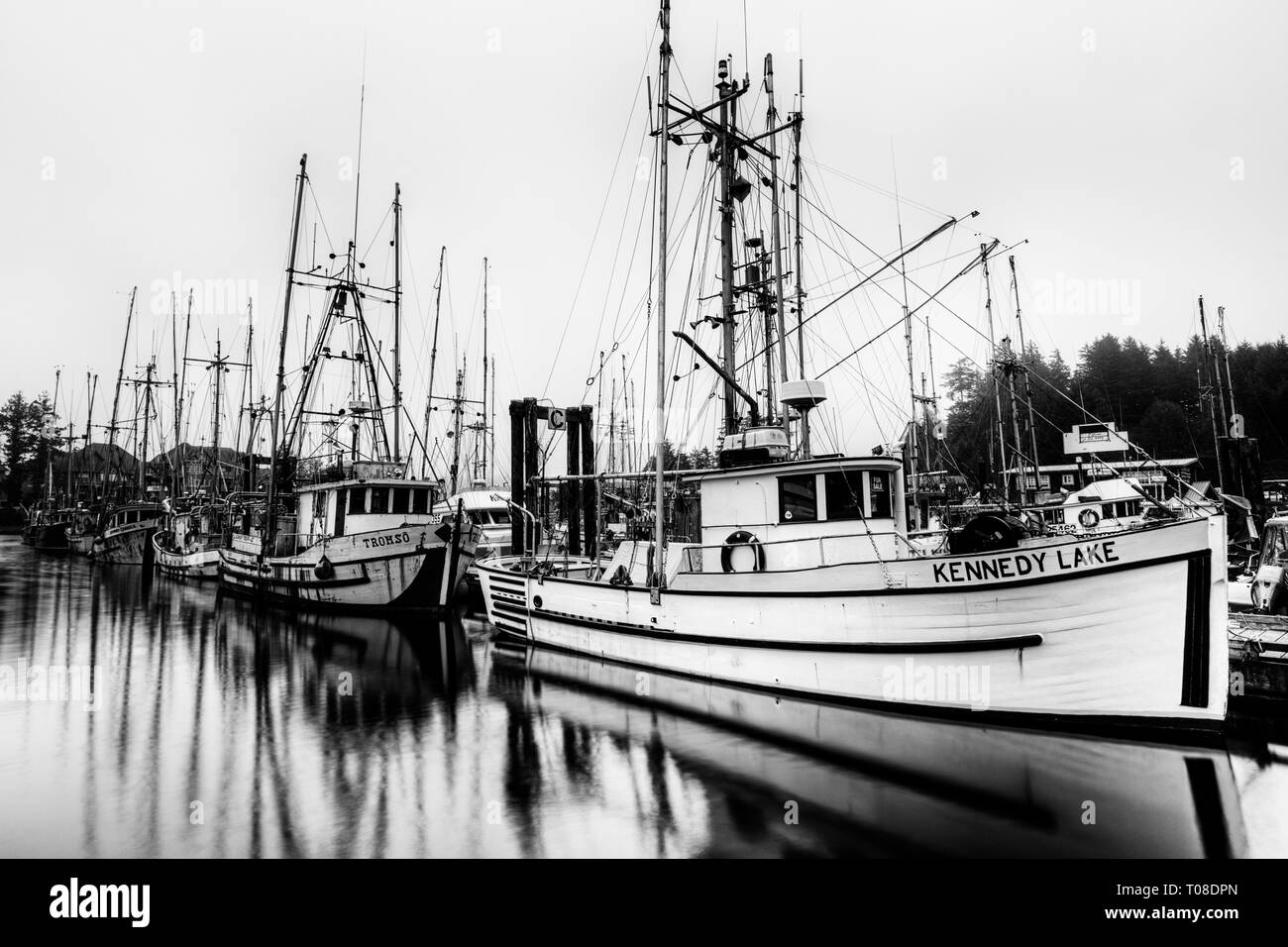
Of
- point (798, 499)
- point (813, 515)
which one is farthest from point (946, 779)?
point (798, 499)

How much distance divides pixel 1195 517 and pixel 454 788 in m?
9.21

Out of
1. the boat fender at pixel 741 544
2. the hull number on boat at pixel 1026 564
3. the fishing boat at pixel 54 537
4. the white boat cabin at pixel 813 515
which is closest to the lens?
the hull number on boat at pixel 1026 564

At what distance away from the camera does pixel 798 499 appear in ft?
34.0

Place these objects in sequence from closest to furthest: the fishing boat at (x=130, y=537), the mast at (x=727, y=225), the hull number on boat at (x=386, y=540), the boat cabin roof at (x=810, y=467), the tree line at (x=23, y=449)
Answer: the boat cabin roof at (x=810, y=467)
the mast at (x=727, y=225)
the hull number on boat at (x=386, y=540)
the fishing boat at (x=130, y=537)
the tree line at (x=23, y=449)

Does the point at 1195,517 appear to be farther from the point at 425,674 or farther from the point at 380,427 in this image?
the point at 380,427

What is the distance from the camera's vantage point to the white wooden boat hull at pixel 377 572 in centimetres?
1800

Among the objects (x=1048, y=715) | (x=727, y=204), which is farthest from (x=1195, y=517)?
(x=727, y=204)

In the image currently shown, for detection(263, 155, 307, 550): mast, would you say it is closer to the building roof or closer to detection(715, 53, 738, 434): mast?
detection(715, 53, 738, 434): mast

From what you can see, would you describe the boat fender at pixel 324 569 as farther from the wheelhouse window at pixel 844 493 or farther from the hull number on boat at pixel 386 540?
the wheelhouse window at pixel 844 493

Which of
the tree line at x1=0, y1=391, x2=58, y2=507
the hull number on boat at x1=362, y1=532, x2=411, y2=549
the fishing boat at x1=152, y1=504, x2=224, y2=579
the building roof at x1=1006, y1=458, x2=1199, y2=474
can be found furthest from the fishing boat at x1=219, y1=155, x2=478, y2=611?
the tree line at x1=0, y1=391, x2=58, y2=507

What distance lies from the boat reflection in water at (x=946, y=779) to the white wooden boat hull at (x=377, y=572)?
951 centimetres

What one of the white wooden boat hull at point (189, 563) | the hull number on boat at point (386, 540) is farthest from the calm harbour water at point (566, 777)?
the white wooden boat hull at point (189, 563)

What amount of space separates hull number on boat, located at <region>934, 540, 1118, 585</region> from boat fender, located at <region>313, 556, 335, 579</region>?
17.5 metres

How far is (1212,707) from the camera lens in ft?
23.7
